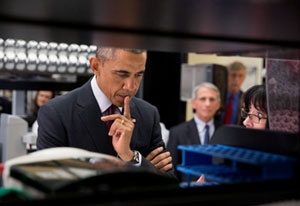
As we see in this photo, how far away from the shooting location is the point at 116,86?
135 cm

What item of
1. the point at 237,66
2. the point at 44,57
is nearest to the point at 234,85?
the point at 237,66

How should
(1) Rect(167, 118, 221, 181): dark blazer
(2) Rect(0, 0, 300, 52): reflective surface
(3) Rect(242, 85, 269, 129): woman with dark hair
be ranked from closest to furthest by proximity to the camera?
(2) Rect(0, 0, 300, 52): reflective surface, (3) Rect(242, 85, 269, 129): woman with dark hair, (1) Rect(167, 118, 221, 181): dark blazer

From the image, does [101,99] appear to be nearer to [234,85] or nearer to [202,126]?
[234,85]

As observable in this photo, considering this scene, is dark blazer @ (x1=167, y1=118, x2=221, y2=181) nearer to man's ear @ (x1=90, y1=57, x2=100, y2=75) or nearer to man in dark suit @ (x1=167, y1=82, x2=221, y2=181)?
man in dark suit @ (x1=167, y1=82, x2=221, y2=181)

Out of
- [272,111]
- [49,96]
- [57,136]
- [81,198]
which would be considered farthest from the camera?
[49,96]

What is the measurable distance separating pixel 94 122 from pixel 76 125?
0.06 meters

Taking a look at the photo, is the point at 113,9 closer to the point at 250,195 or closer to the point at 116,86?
the point at 250,195

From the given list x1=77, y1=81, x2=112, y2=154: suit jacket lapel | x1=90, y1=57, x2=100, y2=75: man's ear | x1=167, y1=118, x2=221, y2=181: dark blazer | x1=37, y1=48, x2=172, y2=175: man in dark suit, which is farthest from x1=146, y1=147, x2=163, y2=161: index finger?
x1=167, y1=118, x2=221, y2=181: dark blazer

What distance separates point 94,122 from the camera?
1380 millimetres

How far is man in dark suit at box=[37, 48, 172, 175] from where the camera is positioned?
1290mm

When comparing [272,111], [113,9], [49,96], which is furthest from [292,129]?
[49,96]

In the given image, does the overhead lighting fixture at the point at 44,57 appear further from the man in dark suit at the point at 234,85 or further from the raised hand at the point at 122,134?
the raised hand at the point at 122,134

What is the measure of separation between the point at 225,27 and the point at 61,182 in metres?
0.35

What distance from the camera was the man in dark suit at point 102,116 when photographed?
1290 millimetres
